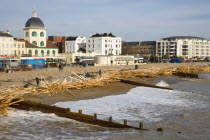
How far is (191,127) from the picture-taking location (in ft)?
41.8

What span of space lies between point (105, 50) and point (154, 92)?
7619 centimetres

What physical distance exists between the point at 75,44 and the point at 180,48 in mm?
51271

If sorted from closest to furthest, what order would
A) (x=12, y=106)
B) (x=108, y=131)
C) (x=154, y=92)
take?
(x=108, y=131), (x=12, y=106), (x=154, y=92)

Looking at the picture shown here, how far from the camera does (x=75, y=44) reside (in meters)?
100

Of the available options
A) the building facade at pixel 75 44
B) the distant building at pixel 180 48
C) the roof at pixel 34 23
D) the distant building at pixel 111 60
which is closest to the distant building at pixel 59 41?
the building facade at pixel 75 44

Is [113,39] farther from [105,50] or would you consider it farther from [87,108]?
[87,108]

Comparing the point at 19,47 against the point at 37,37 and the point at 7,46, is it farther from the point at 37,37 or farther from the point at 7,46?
the point at 37,37

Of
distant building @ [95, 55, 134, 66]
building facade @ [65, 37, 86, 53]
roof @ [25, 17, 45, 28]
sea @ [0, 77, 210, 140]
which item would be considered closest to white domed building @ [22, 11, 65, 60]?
roof @ [25, 17, 45, 28]

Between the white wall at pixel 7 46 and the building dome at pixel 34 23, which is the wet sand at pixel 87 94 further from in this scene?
the building dome at pixel 34 23

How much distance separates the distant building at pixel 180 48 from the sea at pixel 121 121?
10641cm

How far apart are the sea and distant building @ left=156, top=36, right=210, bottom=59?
106 m

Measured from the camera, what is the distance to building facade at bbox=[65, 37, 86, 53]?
100 metres

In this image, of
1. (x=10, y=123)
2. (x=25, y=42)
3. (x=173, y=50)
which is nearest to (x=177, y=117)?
(x=10, y=123)

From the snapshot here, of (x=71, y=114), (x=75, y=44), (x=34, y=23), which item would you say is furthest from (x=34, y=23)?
(x=71, y=114)
